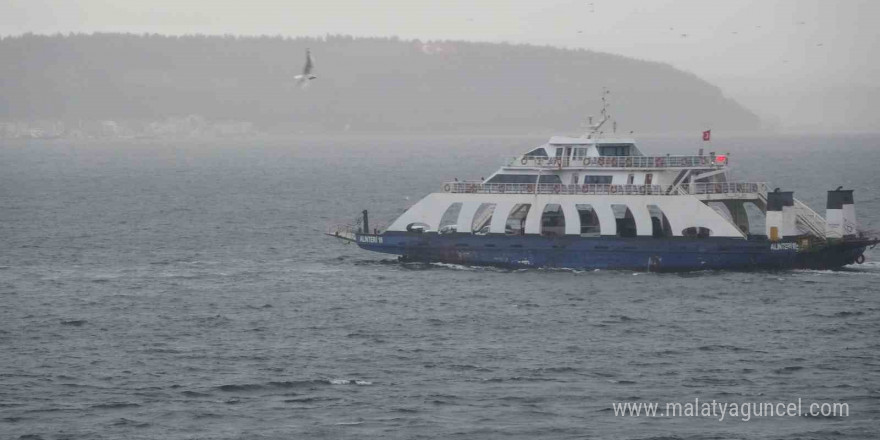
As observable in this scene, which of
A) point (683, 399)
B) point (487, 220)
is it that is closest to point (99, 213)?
point (487, 220)

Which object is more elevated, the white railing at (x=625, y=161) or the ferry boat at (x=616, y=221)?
the white railing at (x=625, y=161)

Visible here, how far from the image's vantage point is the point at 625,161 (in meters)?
67.5

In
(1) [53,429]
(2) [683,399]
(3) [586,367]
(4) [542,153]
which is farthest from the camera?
(4) [542,153]

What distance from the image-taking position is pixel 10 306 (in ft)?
189

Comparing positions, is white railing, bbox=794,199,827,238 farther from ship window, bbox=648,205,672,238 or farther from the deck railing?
ship window, bbox=648,205,672,238

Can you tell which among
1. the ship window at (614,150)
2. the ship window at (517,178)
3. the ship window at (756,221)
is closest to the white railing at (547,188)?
the ship window at (517,178)

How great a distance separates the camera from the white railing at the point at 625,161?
66.4 meters

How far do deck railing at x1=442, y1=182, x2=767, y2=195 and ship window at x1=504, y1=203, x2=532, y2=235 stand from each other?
99cm

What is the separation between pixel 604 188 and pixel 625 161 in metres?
2.27

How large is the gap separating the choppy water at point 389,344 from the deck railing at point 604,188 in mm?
4139

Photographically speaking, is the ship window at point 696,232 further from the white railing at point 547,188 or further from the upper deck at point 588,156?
the upper deck at point 588,156

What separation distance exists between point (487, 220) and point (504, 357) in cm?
2311

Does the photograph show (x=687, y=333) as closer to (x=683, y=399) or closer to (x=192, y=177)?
(x=683, y=399)

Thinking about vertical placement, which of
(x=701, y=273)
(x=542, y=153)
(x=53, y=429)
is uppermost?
(x=542, y=153)
